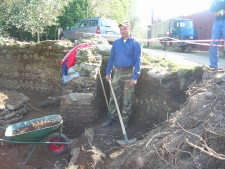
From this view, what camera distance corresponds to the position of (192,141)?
3445 mm

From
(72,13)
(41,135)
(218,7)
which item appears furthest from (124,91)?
(72,13)

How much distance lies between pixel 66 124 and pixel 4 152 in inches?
52.7

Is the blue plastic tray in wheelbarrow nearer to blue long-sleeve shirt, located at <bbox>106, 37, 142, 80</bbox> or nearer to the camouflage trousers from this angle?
the camouflage trousers

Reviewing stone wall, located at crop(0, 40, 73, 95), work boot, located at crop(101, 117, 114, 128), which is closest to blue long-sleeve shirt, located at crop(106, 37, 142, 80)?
work boot, located at crop(101, 117, 114, 128)

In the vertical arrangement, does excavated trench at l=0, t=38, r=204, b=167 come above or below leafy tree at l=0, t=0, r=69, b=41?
below

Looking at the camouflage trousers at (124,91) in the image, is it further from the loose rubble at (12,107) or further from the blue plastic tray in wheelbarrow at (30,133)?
the loose rubble at (12,107)

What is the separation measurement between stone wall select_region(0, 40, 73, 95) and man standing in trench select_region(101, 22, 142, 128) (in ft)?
12.0

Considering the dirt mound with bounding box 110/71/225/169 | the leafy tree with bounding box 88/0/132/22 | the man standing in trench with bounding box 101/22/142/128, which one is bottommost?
the dirt mound with bounding box 110/71/225/169

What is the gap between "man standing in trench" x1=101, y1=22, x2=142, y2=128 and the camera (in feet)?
18.6

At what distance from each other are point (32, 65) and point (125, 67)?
17.7 feet

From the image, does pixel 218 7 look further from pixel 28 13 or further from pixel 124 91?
pixel 28 13

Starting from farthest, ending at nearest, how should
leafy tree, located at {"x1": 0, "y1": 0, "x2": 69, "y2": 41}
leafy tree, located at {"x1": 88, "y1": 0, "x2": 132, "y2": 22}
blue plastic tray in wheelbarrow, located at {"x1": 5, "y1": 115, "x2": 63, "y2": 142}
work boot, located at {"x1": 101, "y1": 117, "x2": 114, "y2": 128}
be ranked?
1. leafy tree, located at {"x1": 88, "y1": 0, "x2": 132, "y2": 22}
2. leafy tree, located at {"x1": 0, "y1": 0, "x2": 69, "y2": 41}
3. work boot, located at {"x1": 101, "y1": 117, "x2": 114, "y2": 128}
4. blue plastic tray in wheelbarrow, located at {"x1": 5, "y1": 115, "x2": 63, "y2": 142}

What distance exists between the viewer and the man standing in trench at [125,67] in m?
5.67

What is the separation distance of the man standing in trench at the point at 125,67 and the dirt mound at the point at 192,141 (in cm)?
137
